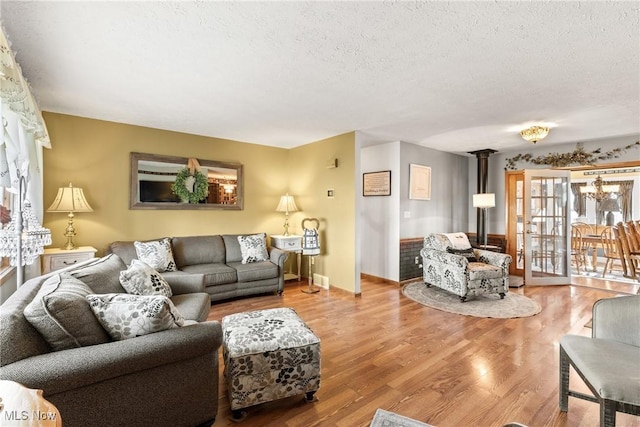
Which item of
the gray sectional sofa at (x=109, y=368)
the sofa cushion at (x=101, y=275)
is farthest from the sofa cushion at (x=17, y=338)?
the sofa cushion at (x=101, y=275)

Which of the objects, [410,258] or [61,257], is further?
[410,258]

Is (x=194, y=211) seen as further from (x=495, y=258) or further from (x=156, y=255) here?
(x=495, y=258)

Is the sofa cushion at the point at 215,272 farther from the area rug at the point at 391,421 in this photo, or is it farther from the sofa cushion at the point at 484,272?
the sofa cushion at the point at 484,272

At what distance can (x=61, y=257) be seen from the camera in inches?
124

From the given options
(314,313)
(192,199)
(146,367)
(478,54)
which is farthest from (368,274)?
(146,367)

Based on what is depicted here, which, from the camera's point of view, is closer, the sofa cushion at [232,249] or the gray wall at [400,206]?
the sofa cushion at [232,249]

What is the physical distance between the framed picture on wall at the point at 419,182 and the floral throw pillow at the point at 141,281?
4016 millimetres

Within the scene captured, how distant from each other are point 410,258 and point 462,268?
4.08ft

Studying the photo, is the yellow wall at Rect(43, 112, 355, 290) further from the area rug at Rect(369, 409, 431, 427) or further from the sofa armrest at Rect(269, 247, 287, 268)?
the area rug at Rect(369, 409, 431, 427)

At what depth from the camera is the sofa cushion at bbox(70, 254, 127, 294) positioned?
1.92 meters

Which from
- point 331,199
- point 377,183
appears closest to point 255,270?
point 331,199

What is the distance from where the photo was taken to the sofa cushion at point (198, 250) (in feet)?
13.0

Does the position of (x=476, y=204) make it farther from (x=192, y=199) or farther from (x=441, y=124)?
(x=192, y=199)

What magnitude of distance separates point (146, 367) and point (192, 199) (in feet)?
10.8
